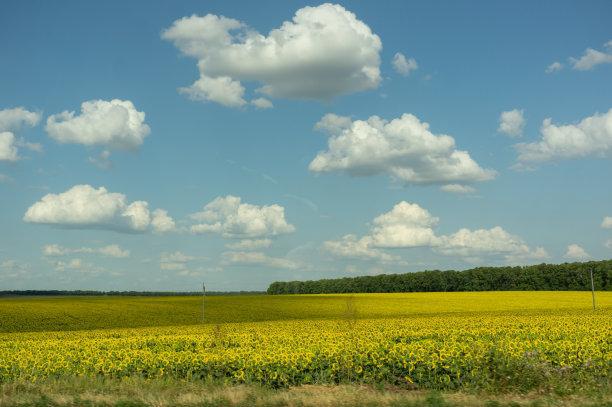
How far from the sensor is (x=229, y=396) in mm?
11664

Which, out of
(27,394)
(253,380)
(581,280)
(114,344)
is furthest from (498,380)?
(581,280)

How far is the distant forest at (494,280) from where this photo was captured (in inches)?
4008

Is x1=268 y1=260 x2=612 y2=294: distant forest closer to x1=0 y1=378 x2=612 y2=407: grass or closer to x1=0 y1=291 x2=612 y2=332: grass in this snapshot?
x1=0 y1=291 x2=612 y2=332: grass

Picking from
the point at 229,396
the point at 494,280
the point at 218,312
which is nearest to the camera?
the point at 229,396

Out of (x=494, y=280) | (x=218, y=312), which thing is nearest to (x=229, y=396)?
(x=218, y=312)

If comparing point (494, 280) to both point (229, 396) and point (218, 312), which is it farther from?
point (229, 396)

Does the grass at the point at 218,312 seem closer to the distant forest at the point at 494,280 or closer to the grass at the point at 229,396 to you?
the grass at the point at 229,396

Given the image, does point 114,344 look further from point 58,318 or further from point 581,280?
point 581,280

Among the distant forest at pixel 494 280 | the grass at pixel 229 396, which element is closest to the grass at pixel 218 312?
the grass at pixel 229 396

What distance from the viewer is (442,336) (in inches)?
836

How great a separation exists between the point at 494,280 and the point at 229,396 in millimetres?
105114

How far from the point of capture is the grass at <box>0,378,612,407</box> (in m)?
11.2

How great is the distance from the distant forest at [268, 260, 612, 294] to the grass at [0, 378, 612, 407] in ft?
318

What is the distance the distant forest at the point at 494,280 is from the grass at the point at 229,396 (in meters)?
96.8
